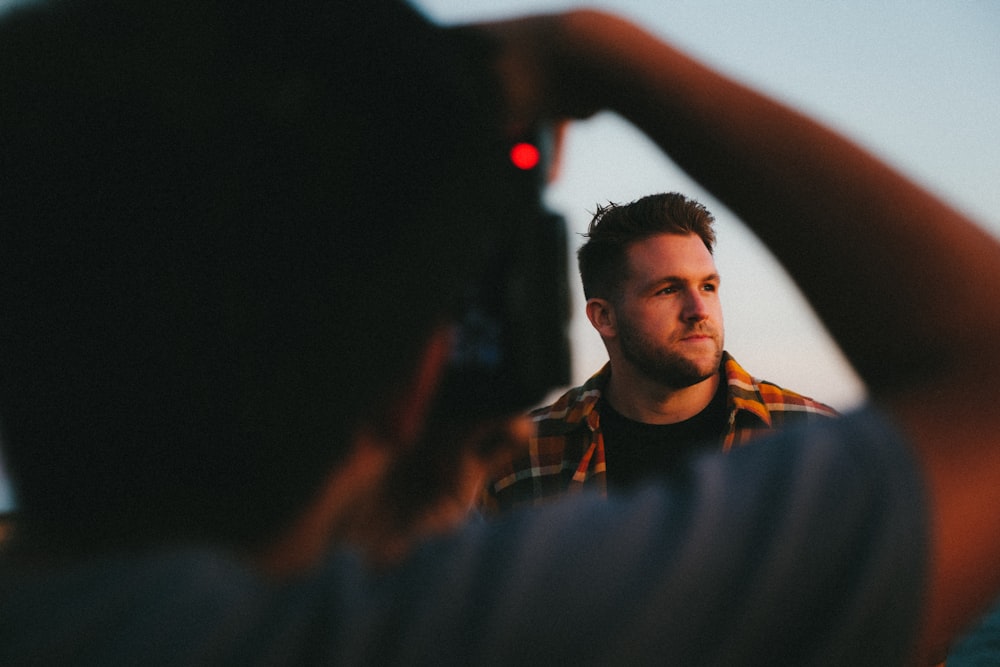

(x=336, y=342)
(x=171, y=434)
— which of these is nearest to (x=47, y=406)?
(x=171, y=434)

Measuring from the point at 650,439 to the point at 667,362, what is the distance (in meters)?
0.36

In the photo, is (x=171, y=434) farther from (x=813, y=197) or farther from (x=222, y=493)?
(x=813, y=197)

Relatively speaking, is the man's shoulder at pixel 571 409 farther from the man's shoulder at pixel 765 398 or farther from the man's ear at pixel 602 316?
the man's shoulder at pixel 765 398

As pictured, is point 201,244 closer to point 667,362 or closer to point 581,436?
point 581,436

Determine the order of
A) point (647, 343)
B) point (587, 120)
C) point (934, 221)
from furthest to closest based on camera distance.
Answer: point (647, 343), point (587, 120), point (934, 221)

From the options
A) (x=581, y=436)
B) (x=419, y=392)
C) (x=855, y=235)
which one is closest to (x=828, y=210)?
(x=855, y=235)

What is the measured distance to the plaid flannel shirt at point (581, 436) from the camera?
9.04ft

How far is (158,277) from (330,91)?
203 mm

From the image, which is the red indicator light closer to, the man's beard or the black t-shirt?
the black t-shirt

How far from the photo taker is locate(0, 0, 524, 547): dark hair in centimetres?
52

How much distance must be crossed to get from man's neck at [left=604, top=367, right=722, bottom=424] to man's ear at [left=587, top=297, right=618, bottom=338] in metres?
0.28

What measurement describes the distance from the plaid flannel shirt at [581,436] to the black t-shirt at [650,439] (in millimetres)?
52

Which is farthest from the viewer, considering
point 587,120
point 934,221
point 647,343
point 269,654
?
point 647,343

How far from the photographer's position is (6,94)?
1.69 ft
